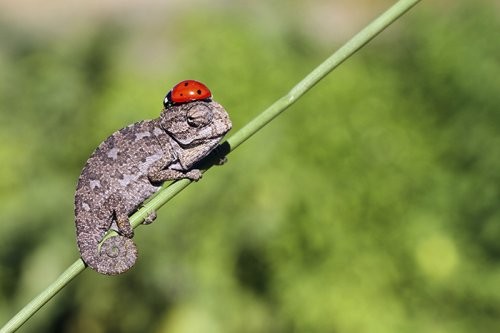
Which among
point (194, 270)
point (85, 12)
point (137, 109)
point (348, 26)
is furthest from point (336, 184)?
point (85, 12)

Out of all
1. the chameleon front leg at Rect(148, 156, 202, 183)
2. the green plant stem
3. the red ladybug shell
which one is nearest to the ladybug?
the red ladybug shell

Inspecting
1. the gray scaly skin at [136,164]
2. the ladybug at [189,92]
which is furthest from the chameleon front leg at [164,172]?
the ladybug at [189,92]

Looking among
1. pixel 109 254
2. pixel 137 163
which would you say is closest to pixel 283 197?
pixel 137 163

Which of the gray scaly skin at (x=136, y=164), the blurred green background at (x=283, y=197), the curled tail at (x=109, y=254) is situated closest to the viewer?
the curled tail at (x=109, y=254)

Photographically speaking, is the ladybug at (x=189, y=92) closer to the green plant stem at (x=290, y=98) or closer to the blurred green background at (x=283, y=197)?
the green plant stem at (x=290, y=98)

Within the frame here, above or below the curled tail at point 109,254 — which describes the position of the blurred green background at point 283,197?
above

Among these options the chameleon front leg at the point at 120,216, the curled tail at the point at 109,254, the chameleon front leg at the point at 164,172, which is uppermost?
the chameleon front leg at the point at 164,172

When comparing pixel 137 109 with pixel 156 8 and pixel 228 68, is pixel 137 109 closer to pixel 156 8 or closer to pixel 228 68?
pixel 228 68

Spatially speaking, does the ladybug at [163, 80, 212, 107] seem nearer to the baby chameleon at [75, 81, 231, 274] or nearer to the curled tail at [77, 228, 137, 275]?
the baby chameleon at [75, 81, 231, 274]
